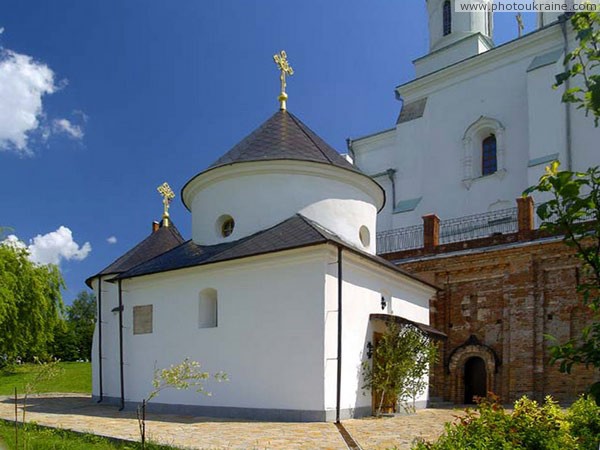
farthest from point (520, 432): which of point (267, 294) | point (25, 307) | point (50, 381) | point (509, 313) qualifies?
point (25, 307)

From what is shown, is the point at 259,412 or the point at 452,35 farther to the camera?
the point at 452,35

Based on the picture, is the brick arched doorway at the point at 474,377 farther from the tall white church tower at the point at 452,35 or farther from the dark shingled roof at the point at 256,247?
the tall white church tower at the point at 452,35

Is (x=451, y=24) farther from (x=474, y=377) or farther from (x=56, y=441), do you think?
(x=56, y=441)

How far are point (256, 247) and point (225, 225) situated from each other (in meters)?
2.62

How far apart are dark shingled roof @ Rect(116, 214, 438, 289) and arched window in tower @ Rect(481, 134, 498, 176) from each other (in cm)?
1123

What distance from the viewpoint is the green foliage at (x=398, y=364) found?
13.3m

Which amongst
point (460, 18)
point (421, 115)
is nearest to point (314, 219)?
point (421, 115)

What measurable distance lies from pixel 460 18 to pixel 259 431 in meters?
24.4

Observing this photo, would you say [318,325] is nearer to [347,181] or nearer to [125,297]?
[347,181]

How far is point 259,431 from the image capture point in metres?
10.6

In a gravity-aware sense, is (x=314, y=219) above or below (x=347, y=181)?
below

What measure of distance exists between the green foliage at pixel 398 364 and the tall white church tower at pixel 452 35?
18275 mm

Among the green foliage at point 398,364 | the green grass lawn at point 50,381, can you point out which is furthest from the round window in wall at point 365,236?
the green grass lawn at point 50,381

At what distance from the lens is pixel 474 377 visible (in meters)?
18.2
